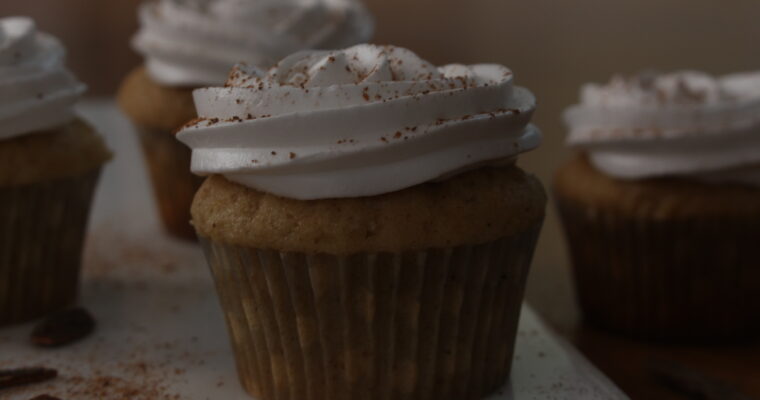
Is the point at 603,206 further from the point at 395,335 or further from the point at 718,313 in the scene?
the point at 395,335

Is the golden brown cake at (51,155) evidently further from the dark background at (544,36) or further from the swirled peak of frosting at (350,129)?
the dark background at (544,36)

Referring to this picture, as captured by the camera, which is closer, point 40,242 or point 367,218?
point 367,218

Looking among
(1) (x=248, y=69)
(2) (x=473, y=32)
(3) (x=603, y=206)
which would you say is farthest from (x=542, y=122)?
(1) (x=248, y=69)

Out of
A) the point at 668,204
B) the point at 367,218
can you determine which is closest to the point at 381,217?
the point at 367,218

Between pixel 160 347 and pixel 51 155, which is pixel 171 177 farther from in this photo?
pixel 160 347

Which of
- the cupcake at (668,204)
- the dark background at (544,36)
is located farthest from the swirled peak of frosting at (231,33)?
the dark background at (544,36)

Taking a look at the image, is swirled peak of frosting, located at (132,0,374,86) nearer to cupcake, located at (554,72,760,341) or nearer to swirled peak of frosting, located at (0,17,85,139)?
swirled peak of frosting, located at (0,17,85,139)

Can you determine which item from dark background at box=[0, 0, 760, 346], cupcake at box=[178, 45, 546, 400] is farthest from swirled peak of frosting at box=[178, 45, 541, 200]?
dark background at box=[0, 0, 760, 346]
